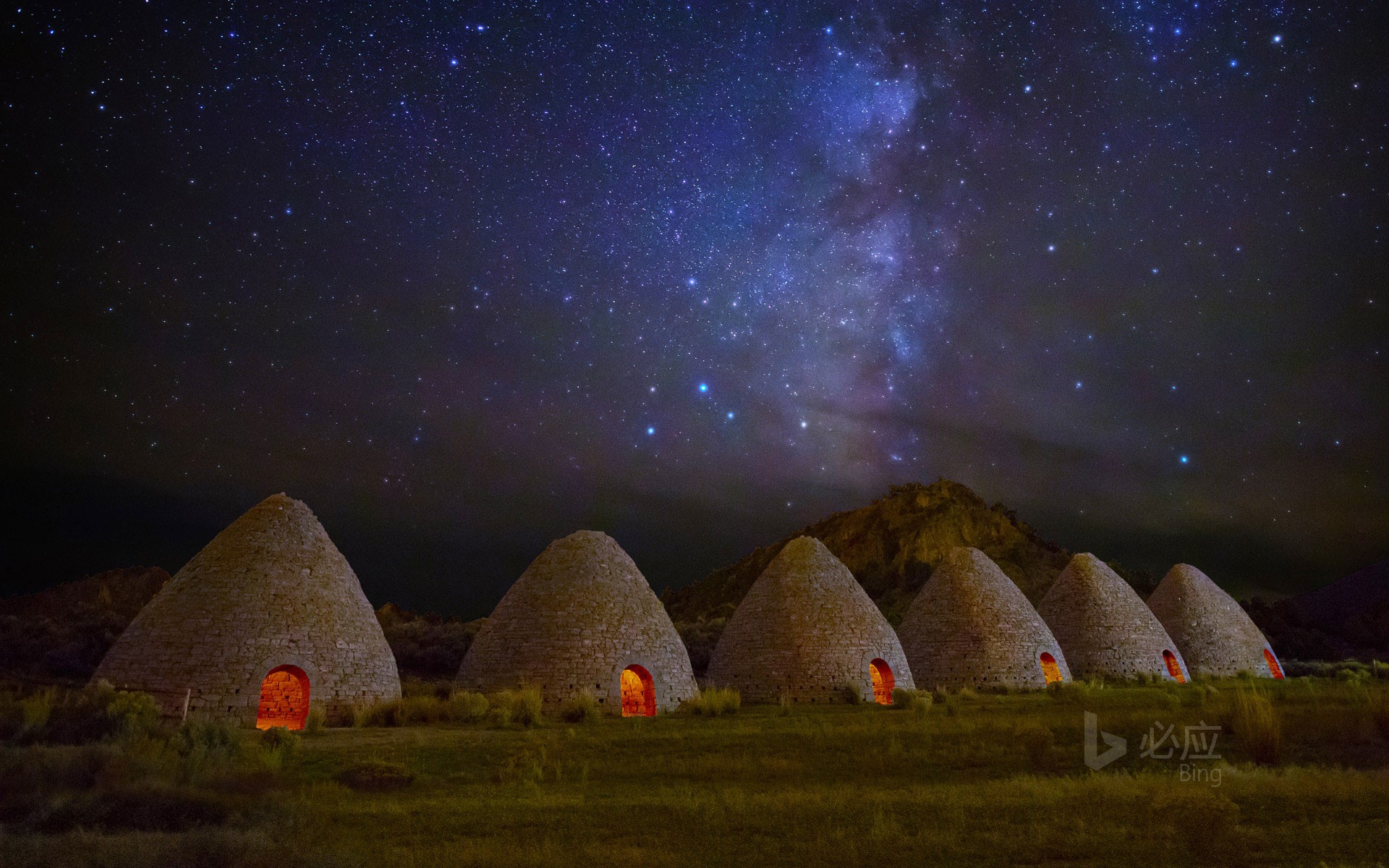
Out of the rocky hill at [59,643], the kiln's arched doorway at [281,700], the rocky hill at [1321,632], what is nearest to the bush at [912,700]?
the kiln's arched doorway at [281,700]

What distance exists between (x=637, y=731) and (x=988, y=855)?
6779 millimetres

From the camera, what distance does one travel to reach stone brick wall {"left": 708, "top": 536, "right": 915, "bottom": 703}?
18312mm

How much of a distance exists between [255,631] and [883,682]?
14.2 meters

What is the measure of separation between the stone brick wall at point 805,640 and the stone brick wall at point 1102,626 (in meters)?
8.35

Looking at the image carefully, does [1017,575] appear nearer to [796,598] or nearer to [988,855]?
[796,598]

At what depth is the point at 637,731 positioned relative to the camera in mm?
12164

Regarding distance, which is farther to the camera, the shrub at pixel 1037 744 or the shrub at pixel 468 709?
the shrub at pixel 468 709

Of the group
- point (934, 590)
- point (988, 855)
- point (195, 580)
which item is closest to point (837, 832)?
point (988, 855)

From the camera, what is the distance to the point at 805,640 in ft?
61.7

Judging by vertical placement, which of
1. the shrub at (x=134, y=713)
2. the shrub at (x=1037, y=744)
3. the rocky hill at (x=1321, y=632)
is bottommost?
the rocky hill at (x=1321, y=632)

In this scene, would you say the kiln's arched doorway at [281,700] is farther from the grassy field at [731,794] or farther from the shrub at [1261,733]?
the shrub at [1261,733]

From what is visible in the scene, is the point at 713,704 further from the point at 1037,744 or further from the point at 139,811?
the point at 139,811

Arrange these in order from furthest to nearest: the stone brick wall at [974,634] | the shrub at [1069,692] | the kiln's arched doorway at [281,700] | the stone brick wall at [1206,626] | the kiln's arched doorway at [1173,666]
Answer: the stone brick wall at [1206,626], the kiln's arched doorway at [1173,666], the stone brick wall at [974,634], the shrub at [1069,692], the kiln's arched doorway at [281,700]

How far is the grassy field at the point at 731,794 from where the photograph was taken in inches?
249
